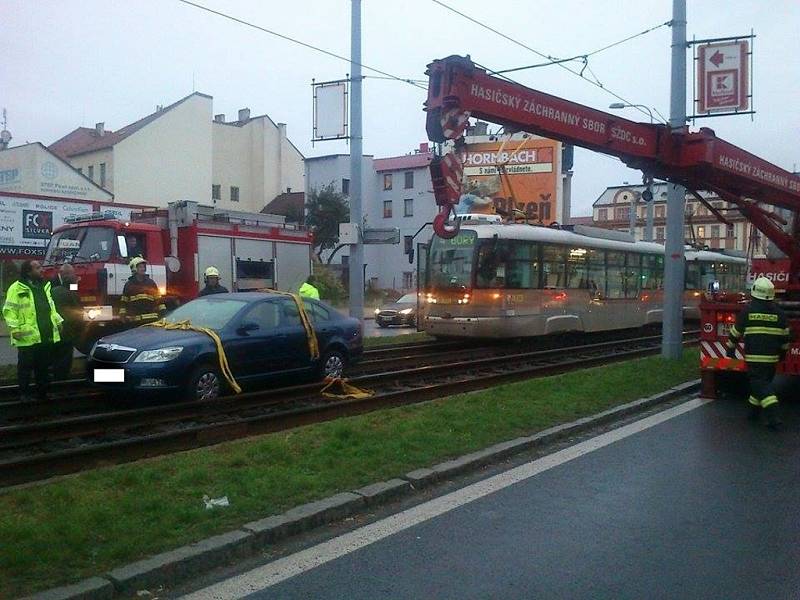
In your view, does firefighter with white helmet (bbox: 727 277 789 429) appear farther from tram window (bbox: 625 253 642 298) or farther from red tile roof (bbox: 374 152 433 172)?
red tile roof (bbox: 374 152 433 172)

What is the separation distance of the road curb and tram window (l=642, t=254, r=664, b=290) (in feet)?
55.6

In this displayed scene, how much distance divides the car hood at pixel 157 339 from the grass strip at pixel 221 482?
2355 mm

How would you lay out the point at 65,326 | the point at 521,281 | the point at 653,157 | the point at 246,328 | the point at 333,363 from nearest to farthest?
the point at 246,328, the point at 65,326, the point at 653,157, the point at 333,363, the point at 521,281

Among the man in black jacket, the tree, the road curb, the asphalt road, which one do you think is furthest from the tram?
the tree

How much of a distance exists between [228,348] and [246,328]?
1.58ft

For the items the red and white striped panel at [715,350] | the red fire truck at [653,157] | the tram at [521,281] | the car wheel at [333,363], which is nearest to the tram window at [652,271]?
the tram at [521,281]

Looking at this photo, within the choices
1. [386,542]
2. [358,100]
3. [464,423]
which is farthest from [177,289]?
[386,542]

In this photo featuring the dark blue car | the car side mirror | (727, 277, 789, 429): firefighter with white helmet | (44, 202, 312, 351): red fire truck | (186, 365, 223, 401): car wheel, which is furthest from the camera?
(44, 202, 312, 351): red fire truck

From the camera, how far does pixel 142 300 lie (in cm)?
1330

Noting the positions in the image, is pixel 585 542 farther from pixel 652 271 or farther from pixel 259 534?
pixel 652 271

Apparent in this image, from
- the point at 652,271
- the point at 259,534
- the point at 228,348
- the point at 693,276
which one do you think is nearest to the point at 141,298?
the point at 228,348

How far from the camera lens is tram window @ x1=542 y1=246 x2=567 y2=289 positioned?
19.6m

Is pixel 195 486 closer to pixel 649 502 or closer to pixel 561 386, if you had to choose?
pixel 649 502

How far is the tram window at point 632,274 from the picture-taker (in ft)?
77.3
